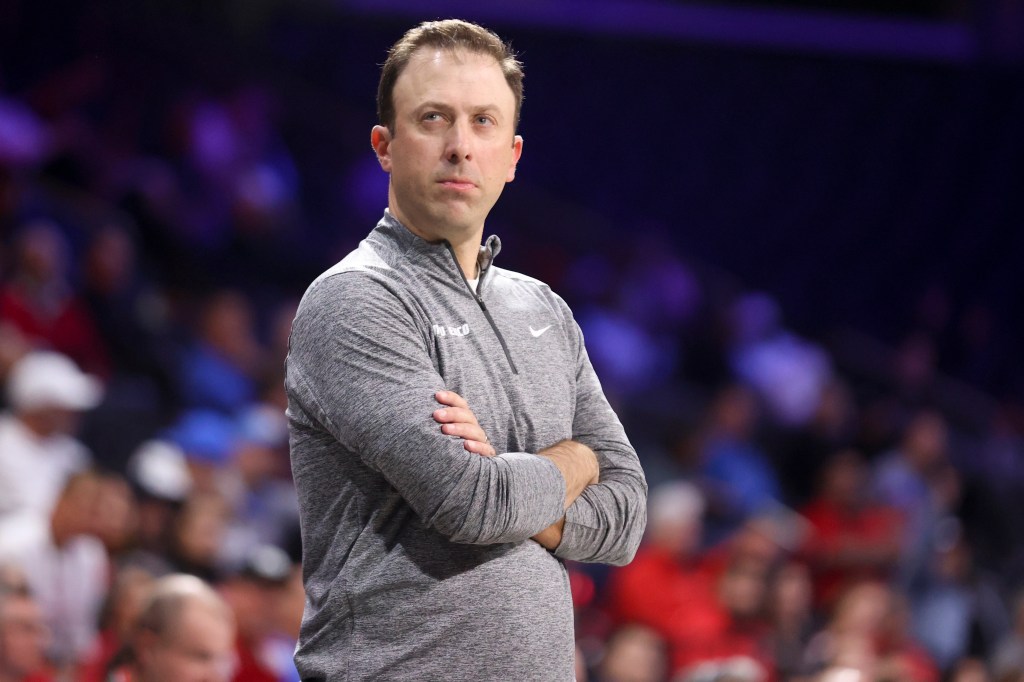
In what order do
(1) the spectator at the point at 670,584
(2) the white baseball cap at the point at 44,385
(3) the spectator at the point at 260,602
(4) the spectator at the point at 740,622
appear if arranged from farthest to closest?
(1) the spectator at the point at 670,584 → (4) the spectator at the point at 740,622 → (2) the white baseball cap at the point at 44,385 → (3) the spectator at the point at 260,602

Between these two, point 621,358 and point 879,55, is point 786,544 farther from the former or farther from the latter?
point 879,55

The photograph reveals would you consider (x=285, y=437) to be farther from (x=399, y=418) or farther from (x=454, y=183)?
(x=399, y=418)

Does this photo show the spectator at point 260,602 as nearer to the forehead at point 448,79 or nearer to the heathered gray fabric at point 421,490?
the heathered gray fabric at point 421,490

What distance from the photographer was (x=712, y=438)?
7.57 metres

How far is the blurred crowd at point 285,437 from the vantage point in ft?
15.3

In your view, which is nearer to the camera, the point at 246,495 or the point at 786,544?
the point at 246,495

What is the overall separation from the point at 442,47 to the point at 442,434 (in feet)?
1.73

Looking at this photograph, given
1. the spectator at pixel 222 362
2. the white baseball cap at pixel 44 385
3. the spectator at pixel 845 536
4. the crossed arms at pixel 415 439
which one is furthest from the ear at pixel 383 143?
the spectator at pixel 845 536

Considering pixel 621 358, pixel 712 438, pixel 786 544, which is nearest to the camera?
pixel 786 544

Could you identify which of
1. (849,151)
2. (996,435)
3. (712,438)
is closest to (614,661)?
(712,438)

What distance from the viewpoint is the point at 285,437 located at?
6332mm

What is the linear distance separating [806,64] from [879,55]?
64 centimetres

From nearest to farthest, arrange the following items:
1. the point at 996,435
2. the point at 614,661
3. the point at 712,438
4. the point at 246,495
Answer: the point at 614,661
the point at 246,495
the point at 712,438
the point at 996,435

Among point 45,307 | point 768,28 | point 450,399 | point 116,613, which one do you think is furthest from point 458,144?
point 768,28
